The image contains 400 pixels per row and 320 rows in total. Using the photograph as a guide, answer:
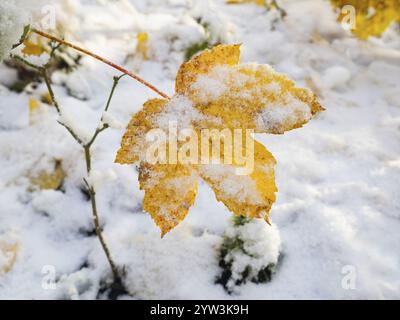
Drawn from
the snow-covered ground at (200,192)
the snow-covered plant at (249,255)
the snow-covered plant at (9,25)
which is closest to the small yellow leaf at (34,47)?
the snow-covered ground at (200,192)

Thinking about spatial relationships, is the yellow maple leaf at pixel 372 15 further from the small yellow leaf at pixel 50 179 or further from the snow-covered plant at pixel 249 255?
the small yellow leaf at pixel 50 179

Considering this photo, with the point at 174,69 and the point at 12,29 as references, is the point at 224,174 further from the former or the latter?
the point at 174,69

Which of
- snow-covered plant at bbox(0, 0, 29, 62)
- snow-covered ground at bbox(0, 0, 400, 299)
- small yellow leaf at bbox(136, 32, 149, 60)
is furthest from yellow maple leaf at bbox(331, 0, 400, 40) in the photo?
snow-covered plant at bbox(0, 0, 29, 62)

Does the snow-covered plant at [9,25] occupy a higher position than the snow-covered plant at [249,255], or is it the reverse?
the snow-covered plant at [9,25]

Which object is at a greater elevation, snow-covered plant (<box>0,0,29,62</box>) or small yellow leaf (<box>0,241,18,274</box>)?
snow-covered plant (<box>0,0,29,62</box>)

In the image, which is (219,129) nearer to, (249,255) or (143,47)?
(249,255)

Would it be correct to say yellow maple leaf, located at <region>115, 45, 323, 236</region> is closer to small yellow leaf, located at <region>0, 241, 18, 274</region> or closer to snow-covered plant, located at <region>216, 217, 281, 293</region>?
snow-covered plant, located at <region>216, 217, 281, 293</region>
